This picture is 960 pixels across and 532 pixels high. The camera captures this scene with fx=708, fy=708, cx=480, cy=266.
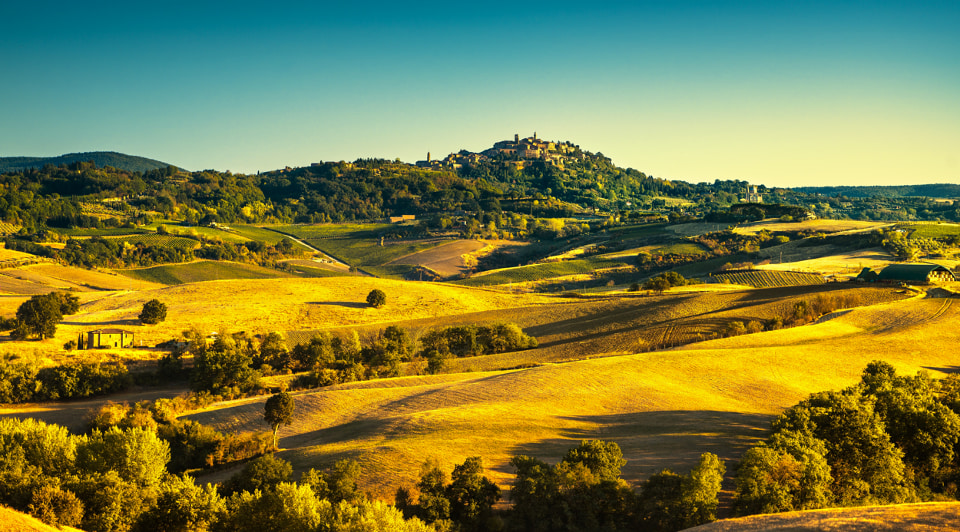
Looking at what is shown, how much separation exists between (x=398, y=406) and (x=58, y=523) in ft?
63.4

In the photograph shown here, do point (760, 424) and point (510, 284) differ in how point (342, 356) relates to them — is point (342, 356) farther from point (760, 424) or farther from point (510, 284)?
point (510, 284)

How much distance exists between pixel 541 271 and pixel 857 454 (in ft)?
333

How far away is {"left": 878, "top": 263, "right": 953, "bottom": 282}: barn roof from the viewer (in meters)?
71.1

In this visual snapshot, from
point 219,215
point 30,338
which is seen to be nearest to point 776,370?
point 30,338

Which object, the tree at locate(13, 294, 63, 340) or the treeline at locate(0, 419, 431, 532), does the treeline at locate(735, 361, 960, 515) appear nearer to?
the treeline at locate(0, 419, 431, 532)

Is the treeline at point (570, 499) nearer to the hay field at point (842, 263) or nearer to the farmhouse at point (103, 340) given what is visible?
the farmhouse at point (103, 340)

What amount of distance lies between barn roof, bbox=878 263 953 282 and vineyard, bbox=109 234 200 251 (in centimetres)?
11777

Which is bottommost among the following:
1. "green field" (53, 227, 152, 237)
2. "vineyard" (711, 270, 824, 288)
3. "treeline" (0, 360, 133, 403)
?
"treeline" (0, 360, 133, 403)

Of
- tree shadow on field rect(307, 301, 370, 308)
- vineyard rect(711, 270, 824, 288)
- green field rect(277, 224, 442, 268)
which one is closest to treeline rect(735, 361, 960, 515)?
tree shadow on field rect(307, 301, 370, 308)

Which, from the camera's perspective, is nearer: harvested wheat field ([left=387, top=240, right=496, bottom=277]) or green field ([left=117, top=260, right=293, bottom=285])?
green field ([left=117, top=260, right=293, bottom=285])

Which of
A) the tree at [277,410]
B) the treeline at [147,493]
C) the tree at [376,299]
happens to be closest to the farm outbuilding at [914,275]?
the tree at [376,299]

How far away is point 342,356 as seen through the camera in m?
55.1

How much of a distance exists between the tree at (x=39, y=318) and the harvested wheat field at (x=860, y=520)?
186ft

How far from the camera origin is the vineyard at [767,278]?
304 feet
